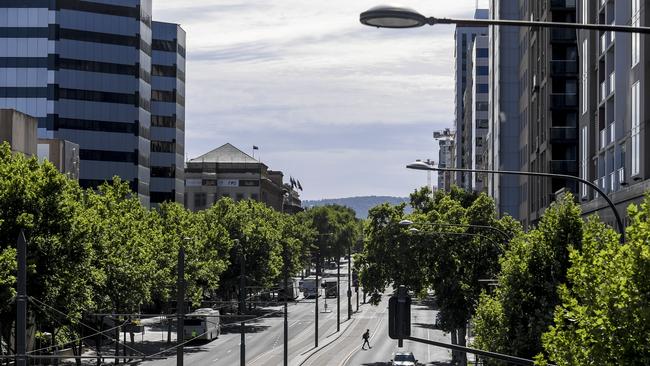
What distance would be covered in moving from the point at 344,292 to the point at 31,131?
404 ft

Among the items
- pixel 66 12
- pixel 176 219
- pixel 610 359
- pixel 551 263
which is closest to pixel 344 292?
pixel 66 12

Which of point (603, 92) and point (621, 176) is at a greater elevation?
point (603, 92)

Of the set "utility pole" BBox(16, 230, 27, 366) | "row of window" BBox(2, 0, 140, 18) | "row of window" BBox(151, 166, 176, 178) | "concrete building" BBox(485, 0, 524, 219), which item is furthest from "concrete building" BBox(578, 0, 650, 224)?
"row of window" BBox(151, 166, 176, 178)

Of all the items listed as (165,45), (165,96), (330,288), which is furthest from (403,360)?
(165,45)

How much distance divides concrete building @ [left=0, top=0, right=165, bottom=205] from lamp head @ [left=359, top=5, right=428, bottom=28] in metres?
130

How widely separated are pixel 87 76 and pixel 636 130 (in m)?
105

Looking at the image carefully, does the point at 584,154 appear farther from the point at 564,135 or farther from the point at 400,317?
the point at 400,317

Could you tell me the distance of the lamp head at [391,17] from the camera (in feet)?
40.1

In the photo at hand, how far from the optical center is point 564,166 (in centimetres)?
8681

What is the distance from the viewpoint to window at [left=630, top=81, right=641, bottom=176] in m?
47.9

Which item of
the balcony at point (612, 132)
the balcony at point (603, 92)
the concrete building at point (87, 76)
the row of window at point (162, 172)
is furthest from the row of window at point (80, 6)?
the balcony at point (612, 132)

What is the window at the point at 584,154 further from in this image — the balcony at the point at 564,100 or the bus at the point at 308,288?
the bus at the point at 308,288

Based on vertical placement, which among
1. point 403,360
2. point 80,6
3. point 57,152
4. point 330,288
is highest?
point 80,6

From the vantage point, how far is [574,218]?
3488cm
